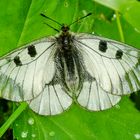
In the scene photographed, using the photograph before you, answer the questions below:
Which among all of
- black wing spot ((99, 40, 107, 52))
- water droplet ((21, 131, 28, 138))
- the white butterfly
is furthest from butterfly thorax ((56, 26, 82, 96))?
water droplet ((21, 131, 28, 138))

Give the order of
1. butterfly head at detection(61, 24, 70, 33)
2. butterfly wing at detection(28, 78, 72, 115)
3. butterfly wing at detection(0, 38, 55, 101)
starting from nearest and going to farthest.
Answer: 1. butterfly wing at detection(0, 38, 55, 101)
2. butterfly wing at detection(28, 78, 72, 115)
3. butterfly head at detection(61, 24, 70, 33)

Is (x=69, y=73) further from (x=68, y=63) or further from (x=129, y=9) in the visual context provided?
(x=129, y=9)

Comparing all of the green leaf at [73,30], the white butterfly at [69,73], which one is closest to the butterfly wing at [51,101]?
the white butterfly at [69,73]

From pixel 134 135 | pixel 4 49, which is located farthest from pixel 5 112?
pixel 134 135

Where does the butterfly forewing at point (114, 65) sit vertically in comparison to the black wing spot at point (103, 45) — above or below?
below

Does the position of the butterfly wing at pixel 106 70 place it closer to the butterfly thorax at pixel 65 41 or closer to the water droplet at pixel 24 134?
the butterfly thorax at pixel 65 41

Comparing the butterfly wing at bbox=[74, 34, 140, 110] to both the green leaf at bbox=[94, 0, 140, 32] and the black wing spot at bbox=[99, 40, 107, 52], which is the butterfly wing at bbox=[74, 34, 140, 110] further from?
the green leaf at bbox=[94, 0, 140, 32]
